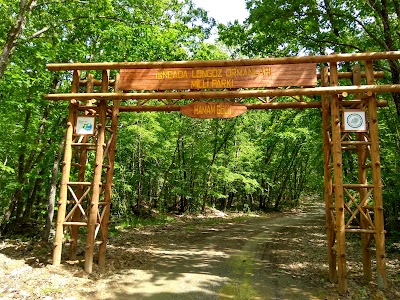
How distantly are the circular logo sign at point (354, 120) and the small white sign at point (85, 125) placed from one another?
22.6 feet

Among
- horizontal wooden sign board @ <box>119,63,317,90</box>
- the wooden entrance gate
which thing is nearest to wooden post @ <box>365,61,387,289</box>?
the wooden entrance gate

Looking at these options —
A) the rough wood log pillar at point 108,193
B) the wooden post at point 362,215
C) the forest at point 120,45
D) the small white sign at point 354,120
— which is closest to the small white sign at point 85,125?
the rough wood log pillar at point 108,193

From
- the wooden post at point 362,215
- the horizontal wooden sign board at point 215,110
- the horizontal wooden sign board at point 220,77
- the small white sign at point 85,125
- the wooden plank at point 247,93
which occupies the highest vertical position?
the horizontal wooden sign board at point 220,77

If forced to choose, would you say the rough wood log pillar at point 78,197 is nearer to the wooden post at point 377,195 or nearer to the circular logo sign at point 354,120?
the circular logo sign at point 354,120

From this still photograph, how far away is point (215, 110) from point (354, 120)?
351 cm

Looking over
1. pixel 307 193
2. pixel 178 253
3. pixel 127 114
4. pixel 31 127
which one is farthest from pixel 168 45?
pixel 307 193

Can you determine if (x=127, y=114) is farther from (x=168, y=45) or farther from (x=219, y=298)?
(x=219, y=298)

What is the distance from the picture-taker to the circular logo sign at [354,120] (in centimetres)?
699

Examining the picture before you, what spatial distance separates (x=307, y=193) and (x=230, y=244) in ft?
158

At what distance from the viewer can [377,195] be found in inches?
264

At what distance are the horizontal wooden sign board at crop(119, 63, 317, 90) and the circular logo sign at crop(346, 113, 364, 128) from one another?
1244mm

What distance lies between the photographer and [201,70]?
7.87 metres

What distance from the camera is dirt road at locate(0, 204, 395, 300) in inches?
244

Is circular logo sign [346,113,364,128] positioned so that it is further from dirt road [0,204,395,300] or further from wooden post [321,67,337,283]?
dirt road [0,204,395,300]
